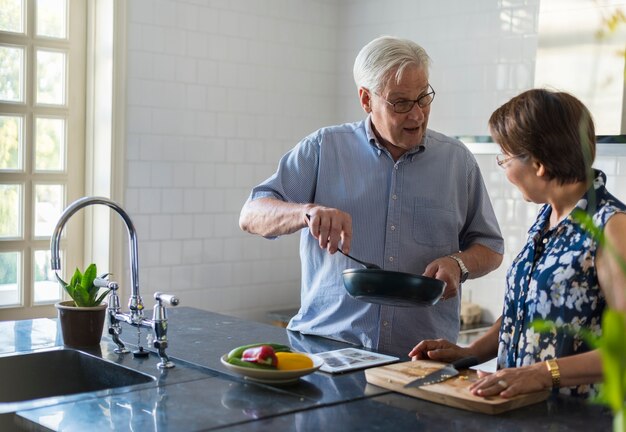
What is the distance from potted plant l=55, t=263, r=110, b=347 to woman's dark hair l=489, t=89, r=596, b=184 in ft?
4.67

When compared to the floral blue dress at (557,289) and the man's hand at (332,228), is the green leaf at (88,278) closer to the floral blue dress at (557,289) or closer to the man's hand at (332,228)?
the man's hand at (332,228)

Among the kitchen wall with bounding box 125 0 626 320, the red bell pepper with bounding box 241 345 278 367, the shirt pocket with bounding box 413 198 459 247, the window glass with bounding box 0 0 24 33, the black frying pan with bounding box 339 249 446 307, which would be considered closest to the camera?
the red bell pepper with bounding box 241 345 278 367

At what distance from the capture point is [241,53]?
197 inches

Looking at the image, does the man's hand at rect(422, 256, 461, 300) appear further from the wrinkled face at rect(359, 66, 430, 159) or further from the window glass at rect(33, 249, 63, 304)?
the window glass at rect(33, 249, 63, 304)

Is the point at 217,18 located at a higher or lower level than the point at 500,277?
higher

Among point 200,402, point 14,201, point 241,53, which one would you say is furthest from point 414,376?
point 241,53

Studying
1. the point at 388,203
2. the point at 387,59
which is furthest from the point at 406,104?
the point at 388,203

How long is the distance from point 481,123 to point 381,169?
1.92m

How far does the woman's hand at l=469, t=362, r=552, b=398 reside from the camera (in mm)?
1948

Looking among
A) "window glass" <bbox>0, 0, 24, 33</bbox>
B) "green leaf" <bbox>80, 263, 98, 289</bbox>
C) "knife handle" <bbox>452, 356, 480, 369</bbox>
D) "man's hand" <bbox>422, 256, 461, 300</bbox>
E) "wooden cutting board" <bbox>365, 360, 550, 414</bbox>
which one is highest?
"window glass" <bbox>0, 0, 24, 33</bbox>

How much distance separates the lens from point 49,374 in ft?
8.56

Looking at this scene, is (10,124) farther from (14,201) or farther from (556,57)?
(556,57)

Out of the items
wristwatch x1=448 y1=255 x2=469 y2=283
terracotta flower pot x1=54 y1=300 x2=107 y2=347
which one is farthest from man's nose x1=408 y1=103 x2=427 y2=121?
terracotta flower pot x1=54 y1=300 x2=107 y2=347

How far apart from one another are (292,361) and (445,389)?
0.41 metres
